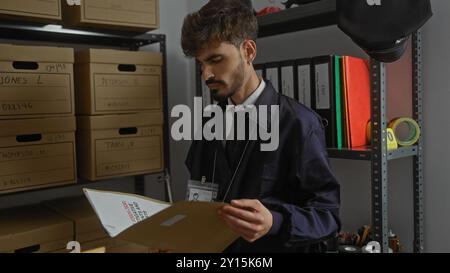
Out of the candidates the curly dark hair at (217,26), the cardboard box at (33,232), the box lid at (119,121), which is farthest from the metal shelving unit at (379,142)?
the cardboard box at (33,232)

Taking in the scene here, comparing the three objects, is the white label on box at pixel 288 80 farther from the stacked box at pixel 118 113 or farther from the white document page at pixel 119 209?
the white document page at pixel 119 209

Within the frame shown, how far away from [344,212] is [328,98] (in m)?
0.51

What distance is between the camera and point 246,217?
0.79 metres

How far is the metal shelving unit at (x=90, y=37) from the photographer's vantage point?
1.37 m

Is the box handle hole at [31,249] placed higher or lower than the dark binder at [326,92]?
lower

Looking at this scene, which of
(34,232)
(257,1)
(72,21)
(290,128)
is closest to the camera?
(290,128)

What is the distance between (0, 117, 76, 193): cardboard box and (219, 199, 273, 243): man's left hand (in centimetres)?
83

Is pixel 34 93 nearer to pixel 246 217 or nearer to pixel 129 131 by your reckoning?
pixel 129 131

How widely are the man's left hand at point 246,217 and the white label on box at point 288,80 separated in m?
0.68

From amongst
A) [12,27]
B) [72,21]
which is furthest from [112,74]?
[12,27]

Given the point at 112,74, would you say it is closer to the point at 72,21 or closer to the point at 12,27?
the point at 72,21

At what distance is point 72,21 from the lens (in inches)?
56.1

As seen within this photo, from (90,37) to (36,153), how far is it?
51cm

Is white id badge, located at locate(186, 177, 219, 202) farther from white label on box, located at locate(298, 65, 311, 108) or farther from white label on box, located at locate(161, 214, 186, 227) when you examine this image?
white label on box, located at locate(298, 65, 311, 108)
